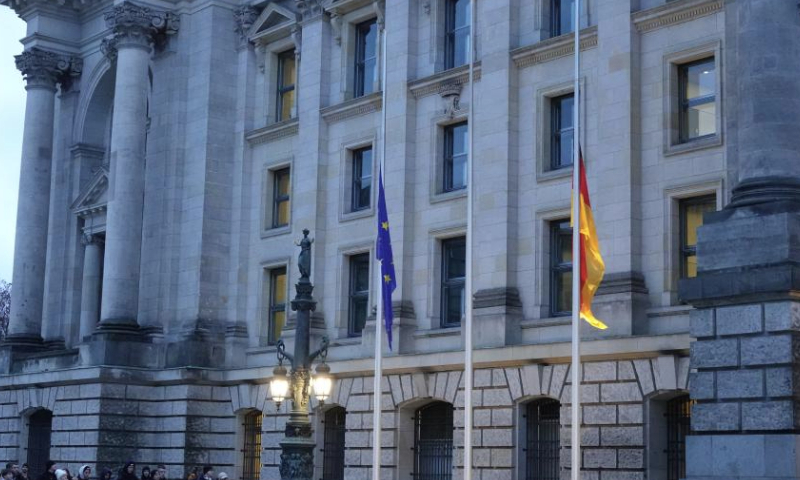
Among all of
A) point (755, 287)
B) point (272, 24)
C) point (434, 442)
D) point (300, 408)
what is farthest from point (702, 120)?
point (272, 24)

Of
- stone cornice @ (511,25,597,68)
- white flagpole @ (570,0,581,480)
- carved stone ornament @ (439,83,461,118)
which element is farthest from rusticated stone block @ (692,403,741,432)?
carved stone ornament @ (439,83,461,118)

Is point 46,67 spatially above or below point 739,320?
above

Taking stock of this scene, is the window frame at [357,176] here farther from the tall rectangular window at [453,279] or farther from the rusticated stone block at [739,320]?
the rusticated stone block at [739,320]

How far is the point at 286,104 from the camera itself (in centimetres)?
4644

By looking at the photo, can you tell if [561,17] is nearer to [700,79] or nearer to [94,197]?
[700,79]

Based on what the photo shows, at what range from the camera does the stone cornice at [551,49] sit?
35594 mm

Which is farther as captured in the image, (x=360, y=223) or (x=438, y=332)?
(x=360, y=223)

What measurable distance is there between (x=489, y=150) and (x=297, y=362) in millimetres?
8800

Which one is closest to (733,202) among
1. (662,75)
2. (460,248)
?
(662,75)

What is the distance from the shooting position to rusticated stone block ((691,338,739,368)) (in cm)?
2594

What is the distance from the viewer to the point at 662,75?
33.8 m

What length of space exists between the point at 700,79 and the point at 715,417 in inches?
389

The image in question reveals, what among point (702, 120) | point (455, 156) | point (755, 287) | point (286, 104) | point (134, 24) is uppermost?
point (134, 24)

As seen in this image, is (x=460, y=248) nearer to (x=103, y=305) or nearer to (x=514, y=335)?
(x=514, y=335)
